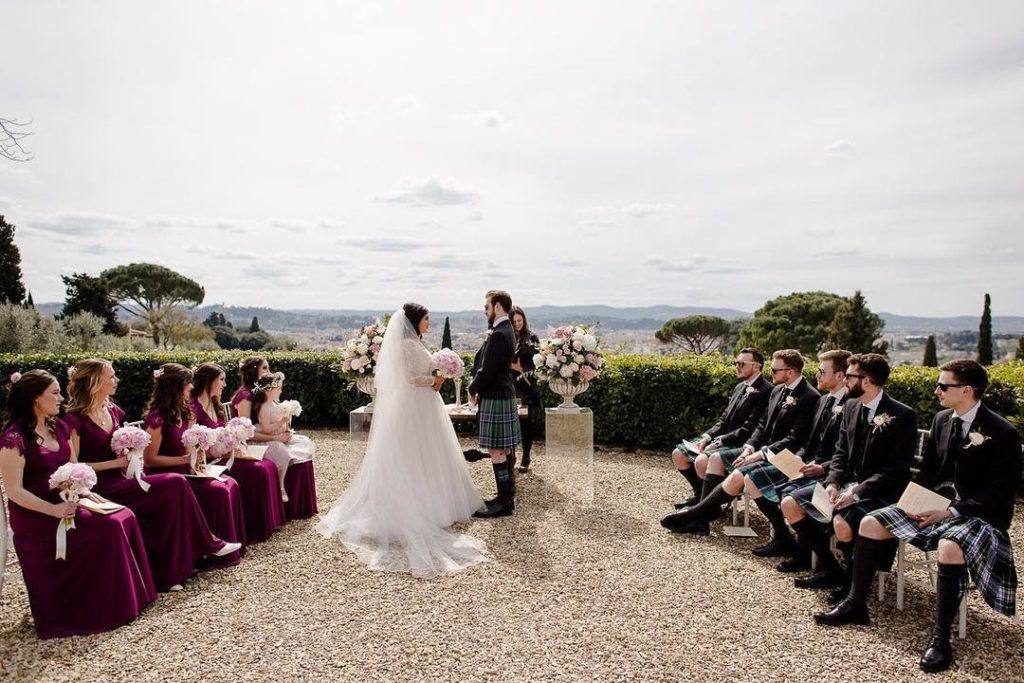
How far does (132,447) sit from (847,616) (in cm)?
505

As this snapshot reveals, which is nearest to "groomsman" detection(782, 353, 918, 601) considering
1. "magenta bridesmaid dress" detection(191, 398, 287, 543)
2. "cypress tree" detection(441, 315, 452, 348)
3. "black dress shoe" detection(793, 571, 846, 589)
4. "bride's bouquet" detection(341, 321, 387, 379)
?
"black dress shoe" detection(793, 571, 846, 589)

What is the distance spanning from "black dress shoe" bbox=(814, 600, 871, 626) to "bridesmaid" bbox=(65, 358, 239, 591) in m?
4.49

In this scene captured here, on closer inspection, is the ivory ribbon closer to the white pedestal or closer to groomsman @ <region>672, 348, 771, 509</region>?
the white pedestal

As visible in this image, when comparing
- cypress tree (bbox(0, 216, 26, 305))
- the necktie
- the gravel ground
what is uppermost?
cypress tree (bbox(0, 216, 26, 305))

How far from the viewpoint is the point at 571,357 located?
7.56 meters

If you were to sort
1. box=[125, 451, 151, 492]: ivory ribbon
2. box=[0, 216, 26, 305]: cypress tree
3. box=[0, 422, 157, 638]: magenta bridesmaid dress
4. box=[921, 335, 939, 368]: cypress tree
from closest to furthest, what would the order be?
box=[0, 422, 157, 638]: magenta bridesmaid dress, box=[125, 451, 151, 492]: ivory ribbon, box=[0, 216, 26, 305]: cypress tree, box=[921, 335, 939, 368]: cypress tree

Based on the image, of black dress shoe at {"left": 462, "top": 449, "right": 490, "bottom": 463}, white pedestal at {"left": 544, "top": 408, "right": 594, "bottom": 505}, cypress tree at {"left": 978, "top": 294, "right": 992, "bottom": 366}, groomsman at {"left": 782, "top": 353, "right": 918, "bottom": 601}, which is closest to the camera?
groomsman at {"left": 782, "top": 353, "right": 918, "bottom": 601}

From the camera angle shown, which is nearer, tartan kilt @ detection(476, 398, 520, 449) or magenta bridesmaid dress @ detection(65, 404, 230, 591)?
magenta bridesmaid dress @ detection(65, 404, 230, 591)

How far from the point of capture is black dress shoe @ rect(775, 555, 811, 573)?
5305 mm

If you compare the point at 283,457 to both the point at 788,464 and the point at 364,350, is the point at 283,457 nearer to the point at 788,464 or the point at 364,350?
the point at 364,350

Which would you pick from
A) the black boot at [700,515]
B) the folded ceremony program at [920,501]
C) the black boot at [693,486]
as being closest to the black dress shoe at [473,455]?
the black boot at [693,486]

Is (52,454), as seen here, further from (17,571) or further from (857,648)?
(857,648)

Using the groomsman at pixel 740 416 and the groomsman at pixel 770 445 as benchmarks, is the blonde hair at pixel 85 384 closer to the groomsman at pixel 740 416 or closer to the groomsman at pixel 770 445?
the groomsman at pixel 770 445

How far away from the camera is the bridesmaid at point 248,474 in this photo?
19.6ft
